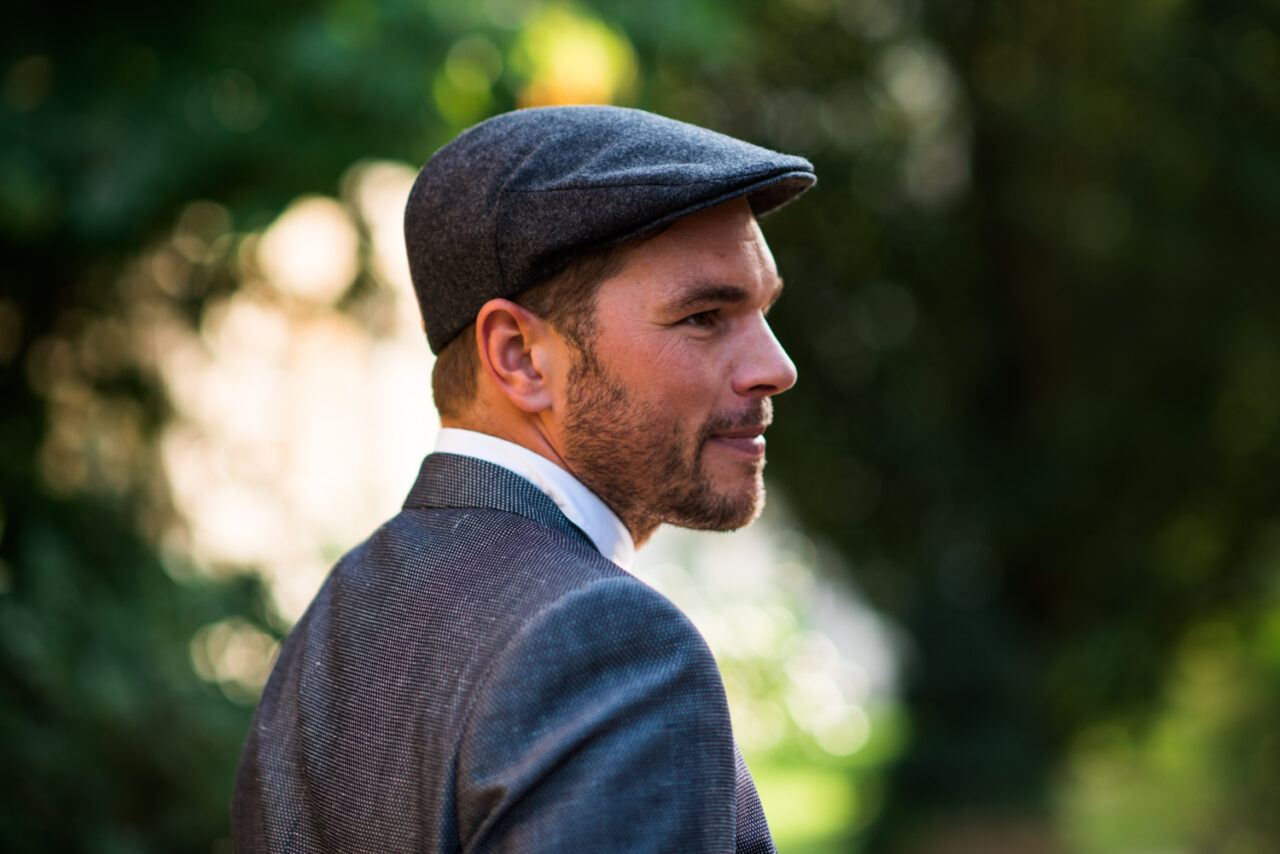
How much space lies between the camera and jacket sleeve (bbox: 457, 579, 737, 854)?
1.20 metres

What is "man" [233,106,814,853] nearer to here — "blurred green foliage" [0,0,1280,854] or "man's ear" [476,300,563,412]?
"man's ear" [476,300,563,412]

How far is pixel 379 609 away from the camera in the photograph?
1.51m

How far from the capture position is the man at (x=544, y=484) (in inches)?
50.5

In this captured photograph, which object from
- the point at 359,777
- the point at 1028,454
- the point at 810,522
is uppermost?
the point at 359,777

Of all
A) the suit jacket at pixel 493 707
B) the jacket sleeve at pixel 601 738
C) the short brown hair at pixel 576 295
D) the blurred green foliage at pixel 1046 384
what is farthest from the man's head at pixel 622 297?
the blurred green foliage at pixel 1046 384

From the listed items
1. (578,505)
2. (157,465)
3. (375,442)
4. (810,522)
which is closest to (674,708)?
(578,505)

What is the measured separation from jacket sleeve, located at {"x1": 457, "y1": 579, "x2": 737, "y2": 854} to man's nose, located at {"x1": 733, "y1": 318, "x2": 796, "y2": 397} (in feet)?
1.12

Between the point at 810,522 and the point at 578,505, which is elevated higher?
the point at 578,505

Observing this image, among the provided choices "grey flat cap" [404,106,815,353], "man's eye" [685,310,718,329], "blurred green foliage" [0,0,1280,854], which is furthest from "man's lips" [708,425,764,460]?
"blurred green foliage" [0,0,1280,854]

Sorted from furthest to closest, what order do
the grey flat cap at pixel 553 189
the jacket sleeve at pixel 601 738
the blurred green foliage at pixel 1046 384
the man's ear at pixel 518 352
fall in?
the blurred green foliage at pixel 1046 384 < the man's ear at pixel 518 352 < the grey flat cap at pixel 553 189 < the jacket sleeve at pixel 601 738

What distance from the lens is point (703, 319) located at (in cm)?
155

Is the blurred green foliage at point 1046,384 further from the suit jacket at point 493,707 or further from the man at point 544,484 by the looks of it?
the suit jacket at point 493,707

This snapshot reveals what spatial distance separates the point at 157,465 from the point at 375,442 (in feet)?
4.90

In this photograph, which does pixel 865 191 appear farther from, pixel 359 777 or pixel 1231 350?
pixel 359 777
